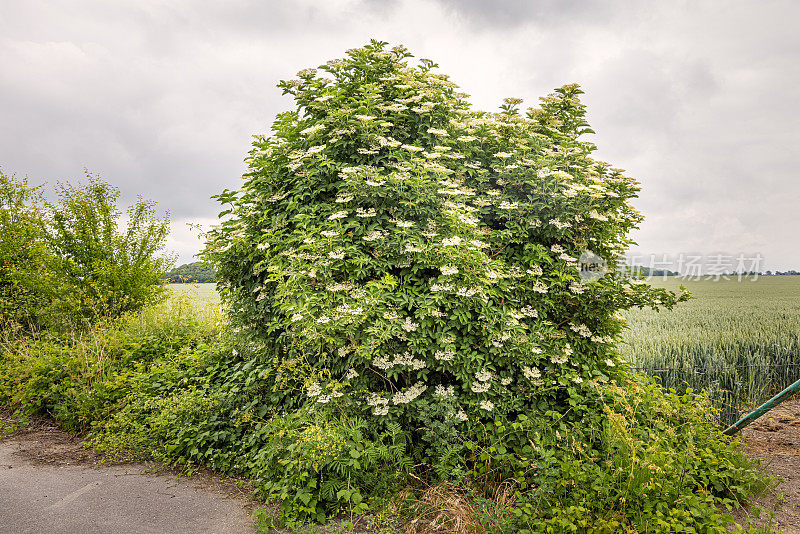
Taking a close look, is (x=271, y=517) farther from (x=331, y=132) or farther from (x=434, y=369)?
(x=331, y=132)

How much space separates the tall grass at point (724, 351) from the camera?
678cm

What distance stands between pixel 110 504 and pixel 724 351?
28.3ft

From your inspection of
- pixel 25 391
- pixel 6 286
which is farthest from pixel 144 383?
pixel 6 286

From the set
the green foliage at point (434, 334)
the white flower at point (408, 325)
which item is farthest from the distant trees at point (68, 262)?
the white flower at point (408, 325)

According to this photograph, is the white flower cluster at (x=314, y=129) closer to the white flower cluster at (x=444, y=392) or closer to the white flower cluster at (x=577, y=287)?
the white flower cluster at (x=444, y=392)

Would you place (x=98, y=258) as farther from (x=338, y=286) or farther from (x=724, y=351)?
(x=724, y=351)

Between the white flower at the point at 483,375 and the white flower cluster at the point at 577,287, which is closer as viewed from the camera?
the white flower at the point at 483,375

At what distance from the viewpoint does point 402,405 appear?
4004 millimetres

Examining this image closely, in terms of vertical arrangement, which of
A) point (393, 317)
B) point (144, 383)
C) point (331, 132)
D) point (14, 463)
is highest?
point (331, 132)

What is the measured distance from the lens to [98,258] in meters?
10.3

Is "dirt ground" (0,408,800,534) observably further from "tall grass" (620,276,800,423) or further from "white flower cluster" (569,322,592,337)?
"white flower cluster" (569,322,592,337)

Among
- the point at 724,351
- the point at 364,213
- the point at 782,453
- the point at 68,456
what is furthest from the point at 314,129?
the point at 724,351

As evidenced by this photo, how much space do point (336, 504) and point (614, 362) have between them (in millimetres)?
3207

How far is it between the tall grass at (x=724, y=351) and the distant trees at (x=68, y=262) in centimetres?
1013
